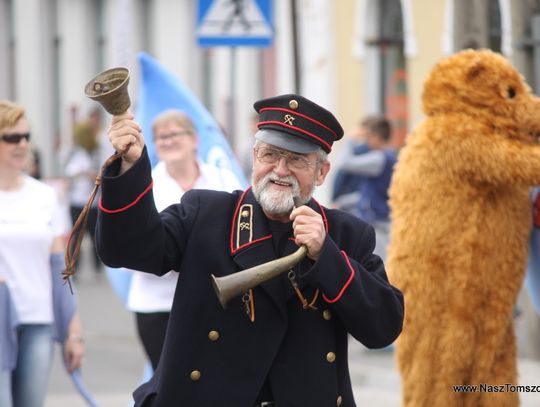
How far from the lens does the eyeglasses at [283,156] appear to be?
4.31 meters

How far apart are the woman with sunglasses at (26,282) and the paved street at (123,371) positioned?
8.93 ft

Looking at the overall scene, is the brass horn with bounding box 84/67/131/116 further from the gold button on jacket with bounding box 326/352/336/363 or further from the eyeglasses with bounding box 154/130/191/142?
the eyeglasses with bounding box 154/130/191/142

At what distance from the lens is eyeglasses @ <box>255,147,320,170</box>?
4.31 meters

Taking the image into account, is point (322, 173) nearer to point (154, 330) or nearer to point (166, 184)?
point (154, 330)

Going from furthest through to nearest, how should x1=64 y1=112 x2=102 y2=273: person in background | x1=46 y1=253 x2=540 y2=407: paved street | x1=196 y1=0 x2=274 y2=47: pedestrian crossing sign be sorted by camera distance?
x1=64 y1=112 x2=102 y2=273: person in background → x1=196 y1=0 x2=274 y2=47: pedestrian crossing sign → x1=46 y1=253 x2=540 y2=407: paved street

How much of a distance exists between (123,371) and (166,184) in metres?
4.05

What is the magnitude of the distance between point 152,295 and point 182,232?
2425 millimetres

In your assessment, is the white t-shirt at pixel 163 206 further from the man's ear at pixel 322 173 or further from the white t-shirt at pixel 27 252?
the man's ear at pixel 322 173

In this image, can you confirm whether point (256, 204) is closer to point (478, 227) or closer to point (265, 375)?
point (265, 375)

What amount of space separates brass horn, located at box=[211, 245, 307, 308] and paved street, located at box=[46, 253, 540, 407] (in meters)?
4.80

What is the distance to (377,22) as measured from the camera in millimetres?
17625

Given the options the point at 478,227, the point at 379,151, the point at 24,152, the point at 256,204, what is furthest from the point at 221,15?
the point at 256,204

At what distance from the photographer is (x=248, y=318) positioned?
426cm

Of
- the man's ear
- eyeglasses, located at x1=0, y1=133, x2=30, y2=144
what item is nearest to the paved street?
eyeglasses, located at x1=0, y1=133, x2=30, y2=144
